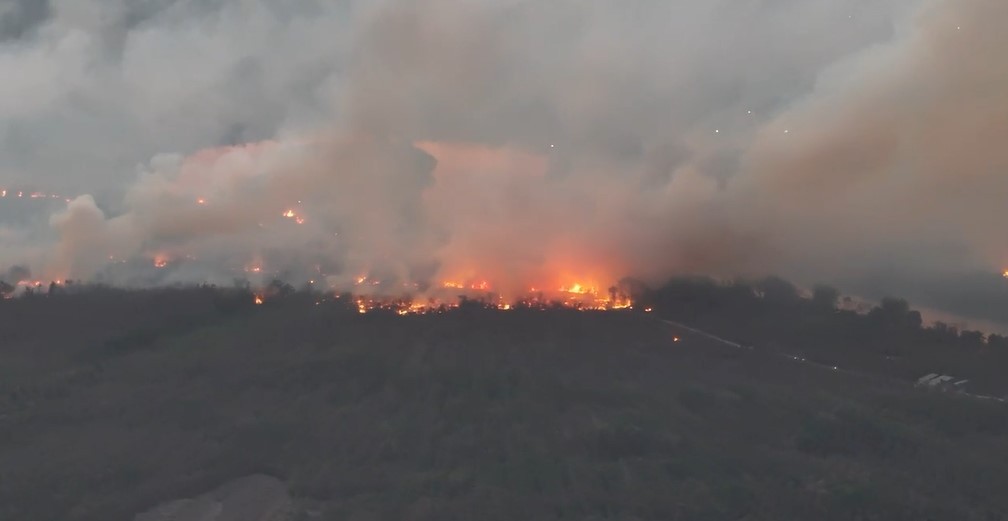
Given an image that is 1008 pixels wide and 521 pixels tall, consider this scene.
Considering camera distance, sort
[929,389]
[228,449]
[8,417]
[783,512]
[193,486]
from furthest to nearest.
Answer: [929,389]
[8,417]
[228,449]
[193,486]
[783,512]

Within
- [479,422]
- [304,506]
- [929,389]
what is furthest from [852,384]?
[304,506]

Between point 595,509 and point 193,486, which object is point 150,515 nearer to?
point 193,486

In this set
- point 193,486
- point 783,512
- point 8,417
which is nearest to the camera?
point 783,512

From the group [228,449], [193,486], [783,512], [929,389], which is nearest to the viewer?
[783,512]

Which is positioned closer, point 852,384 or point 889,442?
point 889,442

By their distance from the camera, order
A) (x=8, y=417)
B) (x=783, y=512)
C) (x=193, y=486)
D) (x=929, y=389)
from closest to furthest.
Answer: (x=783, y=512), (x=193, y=486), (x=8, y=417), (x=929, y=389)

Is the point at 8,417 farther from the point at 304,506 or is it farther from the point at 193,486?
the point at 304,506

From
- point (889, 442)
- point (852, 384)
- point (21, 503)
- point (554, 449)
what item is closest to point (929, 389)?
point (852, 384)

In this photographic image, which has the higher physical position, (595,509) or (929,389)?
(929,389)

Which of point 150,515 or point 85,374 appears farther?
point 85,374
